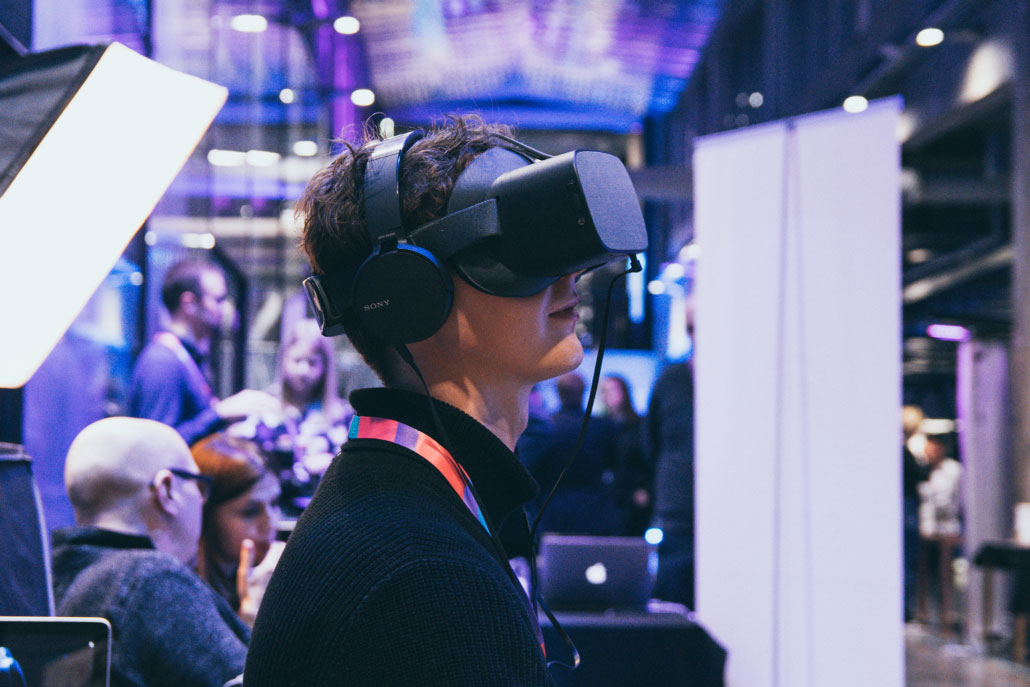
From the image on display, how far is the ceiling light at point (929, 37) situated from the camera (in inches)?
287

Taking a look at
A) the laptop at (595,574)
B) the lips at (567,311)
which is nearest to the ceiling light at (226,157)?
the laptop at (595,574)

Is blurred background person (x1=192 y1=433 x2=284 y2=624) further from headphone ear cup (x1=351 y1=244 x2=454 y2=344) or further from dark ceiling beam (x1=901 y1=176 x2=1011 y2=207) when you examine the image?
dark ceiling beam (x1=901 y1=176 x2=1011 y2=207)

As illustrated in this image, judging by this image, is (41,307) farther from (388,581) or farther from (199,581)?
(388,581)

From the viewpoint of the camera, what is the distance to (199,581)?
1771 mm

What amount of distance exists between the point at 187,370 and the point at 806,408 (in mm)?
1929

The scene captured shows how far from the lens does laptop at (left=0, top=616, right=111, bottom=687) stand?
120 centimetres

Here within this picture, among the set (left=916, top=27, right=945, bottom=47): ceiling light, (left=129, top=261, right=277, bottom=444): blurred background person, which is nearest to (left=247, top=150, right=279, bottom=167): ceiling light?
(left=129, top=261, right=277, bottom=444): blurred background person

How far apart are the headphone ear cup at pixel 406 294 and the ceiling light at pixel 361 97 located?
9060mm

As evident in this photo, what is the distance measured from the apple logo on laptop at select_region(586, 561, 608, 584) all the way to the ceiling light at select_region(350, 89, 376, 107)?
24.9 ft

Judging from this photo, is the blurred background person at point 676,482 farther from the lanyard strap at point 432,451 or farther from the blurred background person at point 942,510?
the blurred background person at point 942,510

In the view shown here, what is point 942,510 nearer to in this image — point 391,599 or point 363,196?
point 363,196

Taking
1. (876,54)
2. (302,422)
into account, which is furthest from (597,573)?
(876,54)

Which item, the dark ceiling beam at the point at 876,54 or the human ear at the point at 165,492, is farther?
the dark ceiling beam at the point at 876,54

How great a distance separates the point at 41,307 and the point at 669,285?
14.8 m
